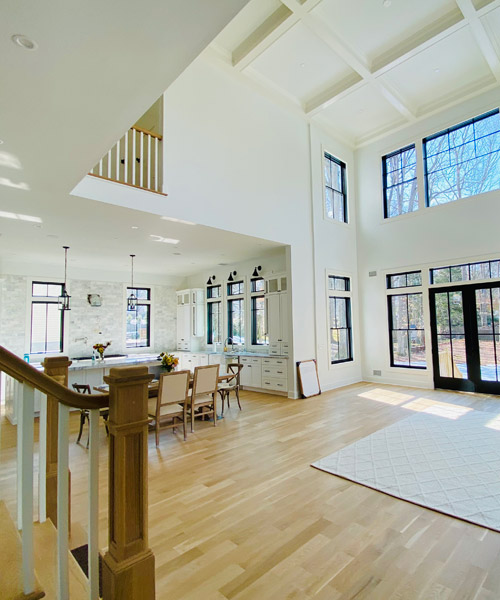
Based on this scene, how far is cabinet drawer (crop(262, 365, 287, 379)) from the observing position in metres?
7.23

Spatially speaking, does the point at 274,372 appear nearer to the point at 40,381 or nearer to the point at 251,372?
the point at 251,372

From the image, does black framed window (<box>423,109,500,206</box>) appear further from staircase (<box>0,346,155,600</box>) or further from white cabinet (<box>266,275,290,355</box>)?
staircase (<box>0,346,155,600</box>)

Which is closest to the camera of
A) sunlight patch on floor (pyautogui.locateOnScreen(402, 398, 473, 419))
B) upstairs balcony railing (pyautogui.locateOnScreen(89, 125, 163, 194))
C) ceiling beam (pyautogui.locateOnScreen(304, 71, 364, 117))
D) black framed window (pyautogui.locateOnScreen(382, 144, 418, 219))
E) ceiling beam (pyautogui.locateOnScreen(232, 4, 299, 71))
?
upstairs balcony railing (pyautogui.locateOnScreen(89, 125, 163, 194))

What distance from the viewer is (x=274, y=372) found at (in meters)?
7.41

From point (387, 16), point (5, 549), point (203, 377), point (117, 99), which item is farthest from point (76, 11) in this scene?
point (387, 16)

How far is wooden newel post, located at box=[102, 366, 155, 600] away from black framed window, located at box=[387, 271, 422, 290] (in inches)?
303

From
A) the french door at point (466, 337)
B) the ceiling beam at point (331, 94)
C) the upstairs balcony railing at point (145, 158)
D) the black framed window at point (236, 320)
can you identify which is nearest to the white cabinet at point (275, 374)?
the black framed window at point (236, 320)

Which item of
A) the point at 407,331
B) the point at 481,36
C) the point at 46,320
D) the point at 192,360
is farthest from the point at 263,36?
the point at 46,320

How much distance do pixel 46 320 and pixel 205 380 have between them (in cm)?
567

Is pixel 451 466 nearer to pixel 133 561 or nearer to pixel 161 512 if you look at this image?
pixel 161 512

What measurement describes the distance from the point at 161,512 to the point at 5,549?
1619 mm

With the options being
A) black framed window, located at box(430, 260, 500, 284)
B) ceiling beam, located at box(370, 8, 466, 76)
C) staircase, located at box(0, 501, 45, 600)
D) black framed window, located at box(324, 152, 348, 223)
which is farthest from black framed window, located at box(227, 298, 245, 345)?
staircase, located at box(0, 501, 45, 600)

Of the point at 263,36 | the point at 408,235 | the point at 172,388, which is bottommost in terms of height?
the point at 172,388

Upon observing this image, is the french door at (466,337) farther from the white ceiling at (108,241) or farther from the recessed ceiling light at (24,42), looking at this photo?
the recessed ceiling light at (24,42)
